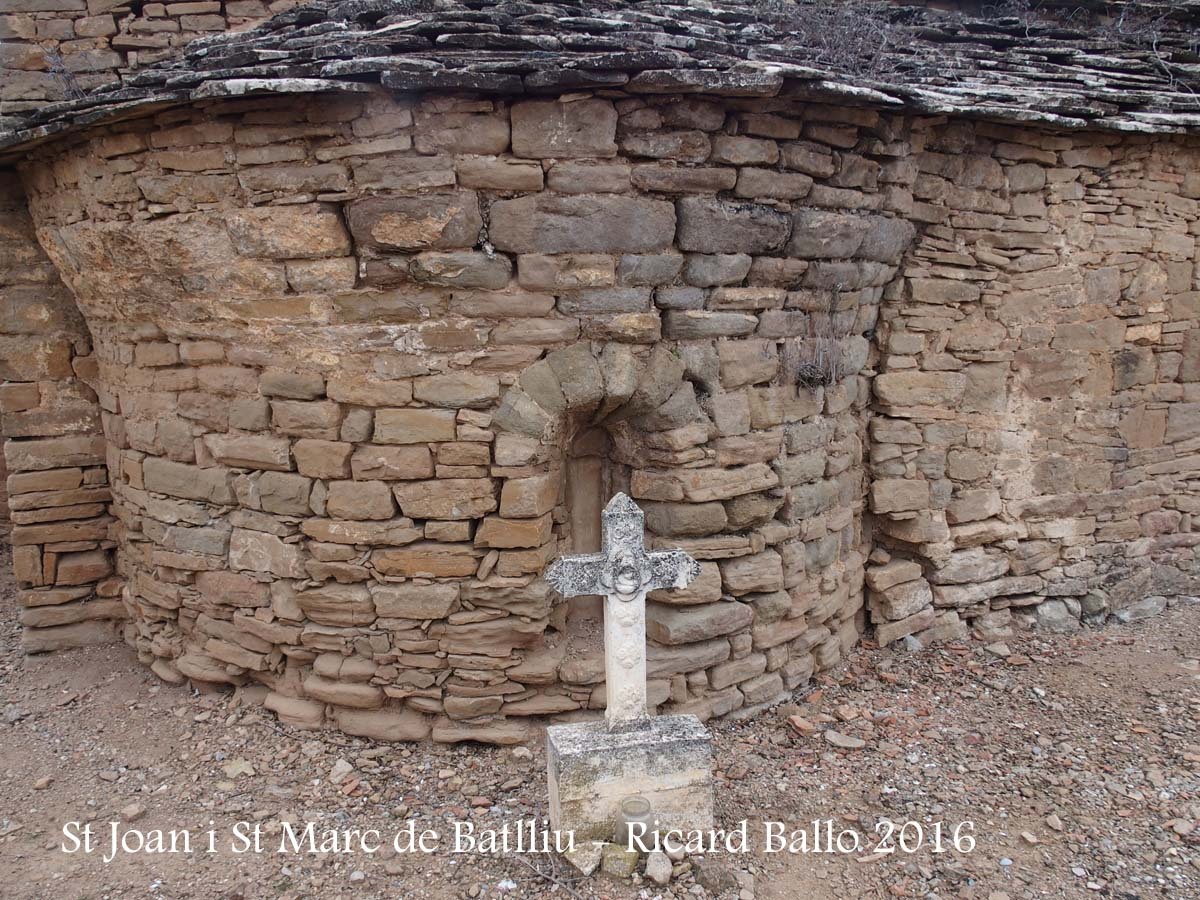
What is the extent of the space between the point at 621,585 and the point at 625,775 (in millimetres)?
800

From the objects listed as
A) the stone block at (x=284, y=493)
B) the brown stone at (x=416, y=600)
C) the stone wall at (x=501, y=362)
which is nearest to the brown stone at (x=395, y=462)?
the stone wall at (x=501, y=362)

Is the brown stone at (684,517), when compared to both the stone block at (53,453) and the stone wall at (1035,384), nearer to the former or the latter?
the stone wall at (1035,384)

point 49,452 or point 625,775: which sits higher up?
point 49,452

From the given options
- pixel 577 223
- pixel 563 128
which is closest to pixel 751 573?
pixel 577 223

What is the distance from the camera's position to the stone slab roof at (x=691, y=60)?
3.74 meters

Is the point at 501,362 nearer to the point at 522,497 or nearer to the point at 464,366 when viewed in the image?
the point at 464,366

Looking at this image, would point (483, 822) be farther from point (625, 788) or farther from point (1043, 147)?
point (1043, 147)

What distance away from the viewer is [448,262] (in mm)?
3998

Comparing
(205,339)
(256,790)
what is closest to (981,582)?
(256,790)

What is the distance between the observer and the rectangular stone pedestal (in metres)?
3.62

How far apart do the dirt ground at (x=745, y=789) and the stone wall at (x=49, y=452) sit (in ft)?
1.14

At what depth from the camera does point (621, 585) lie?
376 centimetres

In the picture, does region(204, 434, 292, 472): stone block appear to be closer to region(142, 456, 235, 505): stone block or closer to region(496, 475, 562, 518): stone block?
region(142, 456, 235, 505): stone block

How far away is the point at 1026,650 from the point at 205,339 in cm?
545
